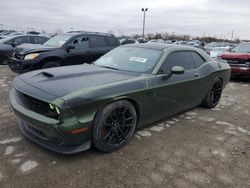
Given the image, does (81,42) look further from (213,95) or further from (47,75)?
(47,75)

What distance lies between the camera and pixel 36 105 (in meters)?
3.25

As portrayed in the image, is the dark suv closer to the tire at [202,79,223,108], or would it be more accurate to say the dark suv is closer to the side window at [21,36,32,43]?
the side window at [21,36,32,43]

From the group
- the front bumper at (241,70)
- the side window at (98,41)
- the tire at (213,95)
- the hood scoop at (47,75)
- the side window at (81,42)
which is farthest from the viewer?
the front bumper at (241,70)

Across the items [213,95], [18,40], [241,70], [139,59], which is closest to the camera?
[139,59]

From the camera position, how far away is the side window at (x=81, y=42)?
27.7 ft

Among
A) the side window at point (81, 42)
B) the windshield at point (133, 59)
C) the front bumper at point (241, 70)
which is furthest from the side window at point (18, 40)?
the front bumper at point (241, 70)

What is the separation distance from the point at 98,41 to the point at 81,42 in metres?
0.75

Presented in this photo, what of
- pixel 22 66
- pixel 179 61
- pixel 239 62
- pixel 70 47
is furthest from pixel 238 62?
pixel 22 66

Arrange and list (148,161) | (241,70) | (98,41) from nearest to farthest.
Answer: (148,161)
(98,41)
(241,70)

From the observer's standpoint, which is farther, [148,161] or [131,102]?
[131,102]

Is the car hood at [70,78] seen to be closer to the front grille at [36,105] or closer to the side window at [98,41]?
the front grille at [36,105]

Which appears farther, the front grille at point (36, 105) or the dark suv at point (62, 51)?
the dark suv at point (62, 51)

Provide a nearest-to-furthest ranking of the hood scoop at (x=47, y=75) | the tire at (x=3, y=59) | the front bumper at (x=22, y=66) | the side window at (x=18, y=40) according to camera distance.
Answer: the hood scoop at (x=47, y=75), the front bumper at (x=22, y=66), the tire at (x=3, y=59), the side window at (x=18, y=40)

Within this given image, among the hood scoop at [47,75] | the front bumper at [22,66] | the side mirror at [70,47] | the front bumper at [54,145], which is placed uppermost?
the side mirror at [70,47]
